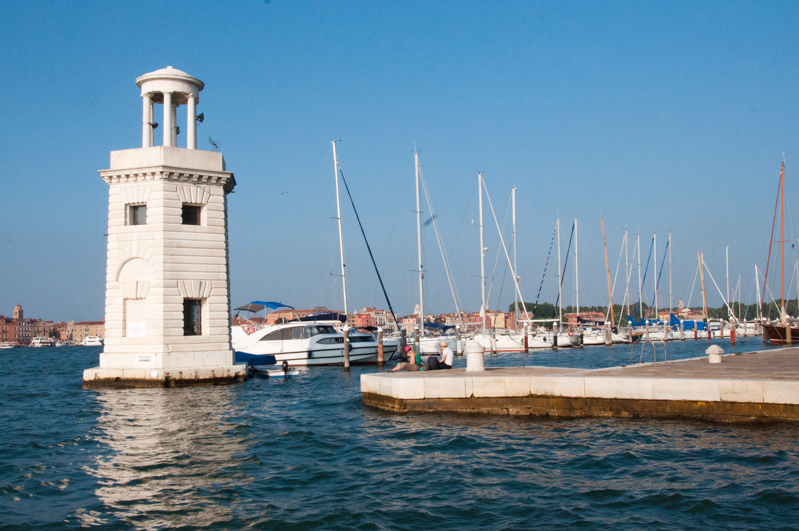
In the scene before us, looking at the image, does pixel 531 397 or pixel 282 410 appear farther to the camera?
pixel 282 410

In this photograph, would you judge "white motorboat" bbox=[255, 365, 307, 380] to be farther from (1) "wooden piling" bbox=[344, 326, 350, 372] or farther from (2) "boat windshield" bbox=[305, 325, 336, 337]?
(2) "boat windshield" bbox=[305, 325, 336, 337]

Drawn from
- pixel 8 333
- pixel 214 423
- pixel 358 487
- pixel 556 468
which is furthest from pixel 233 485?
pixel 8 333

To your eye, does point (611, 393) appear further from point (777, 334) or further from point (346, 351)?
point (777, 334)

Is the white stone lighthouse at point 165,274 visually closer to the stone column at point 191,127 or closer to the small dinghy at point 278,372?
the stone column at point 191,127

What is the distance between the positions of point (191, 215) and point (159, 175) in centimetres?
264

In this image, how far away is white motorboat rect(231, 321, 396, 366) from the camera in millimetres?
37062

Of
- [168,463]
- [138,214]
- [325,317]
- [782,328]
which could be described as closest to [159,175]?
[138,214]

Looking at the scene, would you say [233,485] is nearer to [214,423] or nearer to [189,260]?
[214,423]

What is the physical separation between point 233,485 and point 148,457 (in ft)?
10.1

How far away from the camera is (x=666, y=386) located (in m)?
13.8

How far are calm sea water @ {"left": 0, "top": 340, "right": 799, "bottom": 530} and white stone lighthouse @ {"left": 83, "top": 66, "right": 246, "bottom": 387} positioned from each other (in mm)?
7383

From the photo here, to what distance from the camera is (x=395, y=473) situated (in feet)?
35.3

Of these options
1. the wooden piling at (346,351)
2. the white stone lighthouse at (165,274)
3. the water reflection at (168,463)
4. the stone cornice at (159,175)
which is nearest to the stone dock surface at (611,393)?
the water reflection at (168,463)

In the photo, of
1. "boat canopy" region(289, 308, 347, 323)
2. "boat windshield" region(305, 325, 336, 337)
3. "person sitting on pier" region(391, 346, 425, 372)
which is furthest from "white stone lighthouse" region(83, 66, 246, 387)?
"boat canopy" region(289, 308, 347, 323)
